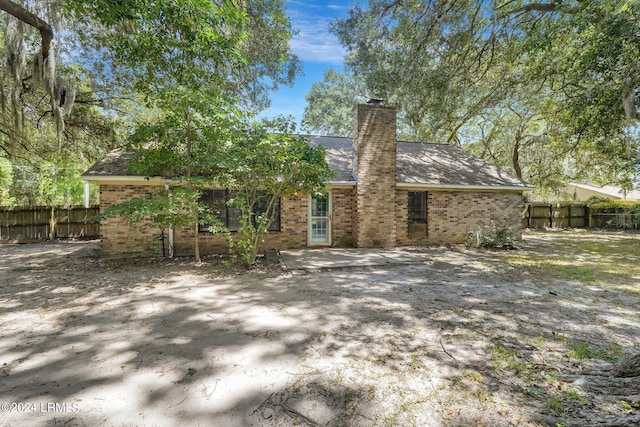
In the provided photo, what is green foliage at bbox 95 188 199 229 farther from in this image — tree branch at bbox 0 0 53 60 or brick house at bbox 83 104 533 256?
tree branch at bbox 0 0 53 60

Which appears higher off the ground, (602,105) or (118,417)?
(602,105)

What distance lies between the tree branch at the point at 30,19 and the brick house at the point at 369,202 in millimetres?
2917

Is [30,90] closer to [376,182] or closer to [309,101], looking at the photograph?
[376,182]

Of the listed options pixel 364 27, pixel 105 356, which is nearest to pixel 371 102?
pixel 364 27

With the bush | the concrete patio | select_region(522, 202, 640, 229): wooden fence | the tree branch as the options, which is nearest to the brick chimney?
the concrete patio

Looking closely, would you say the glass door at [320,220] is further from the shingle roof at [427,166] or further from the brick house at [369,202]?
the shingle roof at [427,166]

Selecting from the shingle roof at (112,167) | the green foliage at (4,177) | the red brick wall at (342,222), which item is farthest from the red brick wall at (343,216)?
the green foliage at (4,177)

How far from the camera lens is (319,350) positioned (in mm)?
3164

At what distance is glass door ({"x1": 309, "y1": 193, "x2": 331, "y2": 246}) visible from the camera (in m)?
9.82

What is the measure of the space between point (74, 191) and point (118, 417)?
1034 inches

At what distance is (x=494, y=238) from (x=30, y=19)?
1305 centimetres

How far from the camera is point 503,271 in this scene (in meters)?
6.86

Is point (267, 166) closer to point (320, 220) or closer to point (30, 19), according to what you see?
point (320, 220)

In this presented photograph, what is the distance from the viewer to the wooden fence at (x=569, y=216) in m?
18.0
